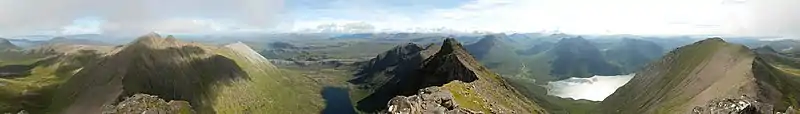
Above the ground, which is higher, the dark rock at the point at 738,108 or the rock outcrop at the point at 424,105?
the rock outcrop at the point at 424,105

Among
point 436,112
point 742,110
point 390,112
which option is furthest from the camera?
point 742,110

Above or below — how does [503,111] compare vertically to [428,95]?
below

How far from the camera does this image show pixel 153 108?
18550 centimetres

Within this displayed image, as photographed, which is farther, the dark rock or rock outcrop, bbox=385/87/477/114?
the dark rock

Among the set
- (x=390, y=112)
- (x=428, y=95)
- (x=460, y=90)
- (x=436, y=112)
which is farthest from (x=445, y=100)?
(x=460, y=90)

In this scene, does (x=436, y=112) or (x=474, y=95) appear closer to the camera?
(x=436, y=112)

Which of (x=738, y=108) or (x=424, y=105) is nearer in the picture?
(x=424, y=105)

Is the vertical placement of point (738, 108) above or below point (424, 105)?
below

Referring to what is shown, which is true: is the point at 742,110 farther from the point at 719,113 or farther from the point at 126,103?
the point at 126,103

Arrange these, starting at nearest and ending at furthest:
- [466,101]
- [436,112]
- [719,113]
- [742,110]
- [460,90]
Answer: [436,112] < [742,110] < [719,113] < [466,101] < [460,90]

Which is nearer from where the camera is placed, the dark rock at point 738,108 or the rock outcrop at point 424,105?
the rock outcrop at point 424,105

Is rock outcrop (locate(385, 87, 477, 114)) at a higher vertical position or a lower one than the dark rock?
higher

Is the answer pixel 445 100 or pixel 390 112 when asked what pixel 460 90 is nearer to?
pixel 445 100

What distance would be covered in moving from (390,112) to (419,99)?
12877 mm
